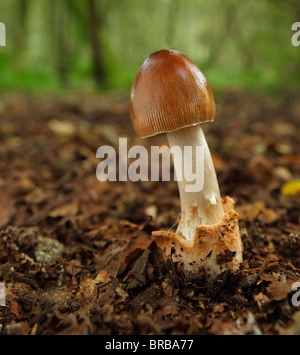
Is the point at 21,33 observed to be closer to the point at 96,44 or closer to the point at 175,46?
the point at 96,44

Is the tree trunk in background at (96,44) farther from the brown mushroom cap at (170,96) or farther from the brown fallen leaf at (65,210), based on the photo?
the brown mushroom cap at (170,96)

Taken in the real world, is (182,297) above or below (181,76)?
below

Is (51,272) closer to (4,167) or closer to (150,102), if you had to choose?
(150,102)

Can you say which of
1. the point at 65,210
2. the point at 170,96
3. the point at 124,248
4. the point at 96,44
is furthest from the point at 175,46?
the point at 124,248

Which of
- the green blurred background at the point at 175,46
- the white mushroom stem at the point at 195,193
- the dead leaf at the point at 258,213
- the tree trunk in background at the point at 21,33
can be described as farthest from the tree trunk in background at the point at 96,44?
the white mushroom stem at the point at 195,193

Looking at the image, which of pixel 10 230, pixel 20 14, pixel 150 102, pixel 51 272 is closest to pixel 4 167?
pixel 10 230

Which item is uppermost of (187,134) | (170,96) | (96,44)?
(96,44)

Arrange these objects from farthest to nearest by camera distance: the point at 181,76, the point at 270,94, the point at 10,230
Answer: the point at 270,94, the point at 10,230, the point at 181,76

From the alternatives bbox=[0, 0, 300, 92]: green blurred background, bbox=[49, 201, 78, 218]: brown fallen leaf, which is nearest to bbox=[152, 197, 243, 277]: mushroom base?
bbox=[49, 201, 78, 218]: brown fallen leaf
